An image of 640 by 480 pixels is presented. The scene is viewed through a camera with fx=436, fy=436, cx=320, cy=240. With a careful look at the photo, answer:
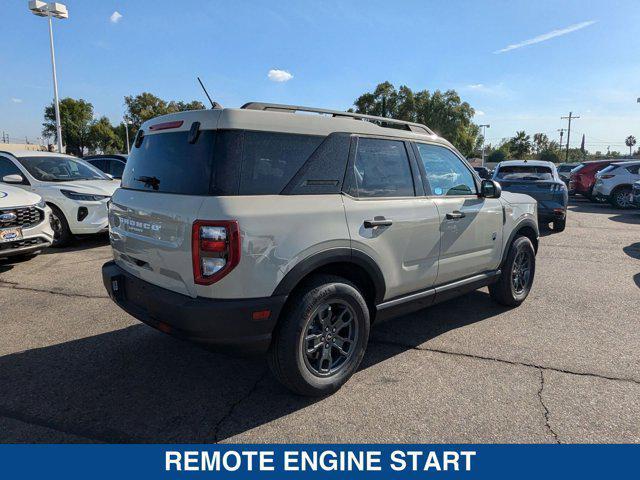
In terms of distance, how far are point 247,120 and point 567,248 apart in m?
7.63

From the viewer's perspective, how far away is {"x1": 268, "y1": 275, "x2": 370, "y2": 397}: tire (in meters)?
2.75

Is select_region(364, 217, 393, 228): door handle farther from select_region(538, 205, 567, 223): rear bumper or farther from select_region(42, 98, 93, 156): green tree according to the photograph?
select_region(42, 98, 93, 156): green tree

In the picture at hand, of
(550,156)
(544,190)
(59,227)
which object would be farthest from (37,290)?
(550,156)

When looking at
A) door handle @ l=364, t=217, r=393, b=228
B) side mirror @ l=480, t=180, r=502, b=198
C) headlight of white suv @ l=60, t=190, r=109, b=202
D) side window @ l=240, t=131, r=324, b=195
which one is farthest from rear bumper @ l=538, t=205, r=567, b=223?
headlight of white suv @ l=60, t=190, r=109, b=202

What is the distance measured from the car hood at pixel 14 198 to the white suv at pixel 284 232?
3.62 metres

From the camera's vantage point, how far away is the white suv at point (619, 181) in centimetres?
1493

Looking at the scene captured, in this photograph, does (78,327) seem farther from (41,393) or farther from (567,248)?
(567,248)

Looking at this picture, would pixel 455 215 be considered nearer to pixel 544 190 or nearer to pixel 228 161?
pixel 228 161

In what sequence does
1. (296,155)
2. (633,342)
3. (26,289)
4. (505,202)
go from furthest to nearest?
(26,289) < (505,202) < (633,342) < (296,155)

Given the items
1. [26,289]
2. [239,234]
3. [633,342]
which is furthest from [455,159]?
[26,289]

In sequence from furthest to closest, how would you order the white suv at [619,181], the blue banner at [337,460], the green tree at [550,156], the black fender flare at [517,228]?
the green tree at [550,156]
the white suv at [619,181]
the black fender flare at [517,228]
the blue banner at [337,460]

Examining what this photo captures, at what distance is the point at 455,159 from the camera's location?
4.19 m

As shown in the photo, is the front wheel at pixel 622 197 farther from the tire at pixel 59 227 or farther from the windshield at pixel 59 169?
the tire at pixel 59 227

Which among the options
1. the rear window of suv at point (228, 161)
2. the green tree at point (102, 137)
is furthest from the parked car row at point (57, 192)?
the green tree at point (102, 137)
